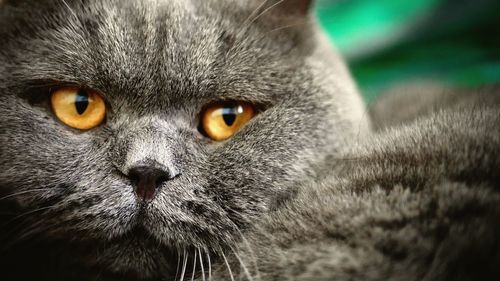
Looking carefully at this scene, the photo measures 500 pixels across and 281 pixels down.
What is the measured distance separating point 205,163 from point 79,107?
277 mm

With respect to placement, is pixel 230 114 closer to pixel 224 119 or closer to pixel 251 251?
pixel 224 119

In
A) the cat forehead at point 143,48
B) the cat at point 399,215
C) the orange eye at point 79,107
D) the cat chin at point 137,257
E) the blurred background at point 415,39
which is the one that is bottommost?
the cat chin at point 137,257

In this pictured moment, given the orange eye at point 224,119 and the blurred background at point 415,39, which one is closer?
the orange eye at point 224,119

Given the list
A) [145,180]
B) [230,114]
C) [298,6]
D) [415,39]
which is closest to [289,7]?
[298,6]

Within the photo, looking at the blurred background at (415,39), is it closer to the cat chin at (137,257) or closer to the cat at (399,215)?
the cat at (399,215)

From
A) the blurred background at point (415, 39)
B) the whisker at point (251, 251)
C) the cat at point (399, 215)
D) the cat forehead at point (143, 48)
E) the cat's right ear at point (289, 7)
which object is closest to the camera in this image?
the cat at point (399, 215)

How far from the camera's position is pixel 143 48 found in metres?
0.98

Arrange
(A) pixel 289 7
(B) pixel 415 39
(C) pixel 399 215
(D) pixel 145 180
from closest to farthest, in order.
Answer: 1. (C) pixel 399 215
2. (D) pixel 145 180
3. (A) pixel 289 7
4. (B) pixel 415 39

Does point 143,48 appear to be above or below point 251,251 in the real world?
above

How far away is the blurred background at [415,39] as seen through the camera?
5.13 feet

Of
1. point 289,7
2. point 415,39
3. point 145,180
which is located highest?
point 415,39

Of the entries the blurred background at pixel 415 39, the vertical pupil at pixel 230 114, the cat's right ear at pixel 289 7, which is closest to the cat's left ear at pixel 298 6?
the cat's right ear at pixel 289 7

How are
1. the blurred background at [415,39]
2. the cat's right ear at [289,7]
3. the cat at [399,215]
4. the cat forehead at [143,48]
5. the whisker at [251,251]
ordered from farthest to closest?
1. the blurred background at [415,39]
2. the cat's right ear at [289,7]
3. the cat forehead at [143,48]
4. the whisker at [251,251]
5. the cat at [399,215]

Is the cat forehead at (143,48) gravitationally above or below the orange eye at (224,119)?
above
